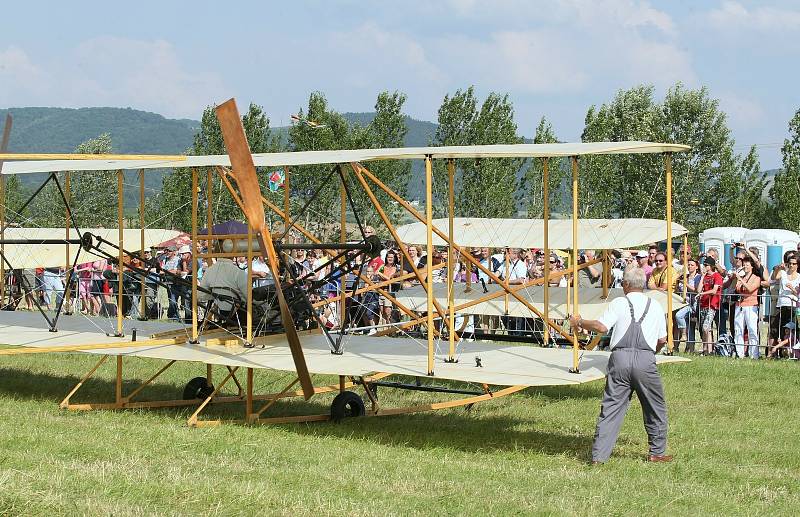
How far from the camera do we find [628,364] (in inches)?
360

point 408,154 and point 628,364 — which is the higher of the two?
point 408,154

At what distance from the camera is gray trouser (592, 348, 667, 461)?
9.16m

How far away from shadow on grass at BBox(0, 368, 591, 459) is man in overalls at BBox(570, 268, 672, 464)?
0.66 meters

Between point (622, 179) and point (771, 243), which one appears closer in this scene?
point (771, 243)

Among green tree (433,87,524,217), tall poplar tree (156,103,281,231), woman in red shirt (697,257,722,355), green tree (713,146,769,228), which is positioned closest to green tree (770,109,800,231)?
green tree (713,146,769,228)

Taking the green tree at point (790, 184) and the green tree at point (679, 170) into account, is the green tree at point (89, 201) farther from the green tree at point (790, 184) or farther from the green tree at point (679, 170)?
the green tree at point (790, 184)

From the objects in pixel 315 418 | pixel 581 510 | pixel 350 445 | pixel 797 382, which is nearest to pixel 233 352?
pixel 315 418

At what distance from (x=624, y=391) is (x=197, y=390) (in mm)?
6245

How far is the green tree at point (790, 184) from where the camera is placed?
51.6m

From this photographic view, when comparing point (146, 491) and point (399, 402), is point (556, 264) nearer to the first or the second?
point (399, 402)

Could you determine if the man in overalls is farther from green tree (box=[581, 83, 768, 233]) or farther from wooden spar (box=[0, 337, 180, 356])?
green tree (box=[581, 83, 768, 233])

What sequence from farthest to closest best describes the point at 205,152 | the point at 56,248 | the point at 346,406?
the point at 205,152
the point at 56,248
the point at 346,406

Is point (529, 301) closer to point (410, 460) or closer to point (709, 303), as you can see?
point (709, 303)

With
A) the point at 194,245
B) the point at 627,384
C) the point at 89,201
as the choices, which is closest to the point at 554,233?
the point at 89,201
